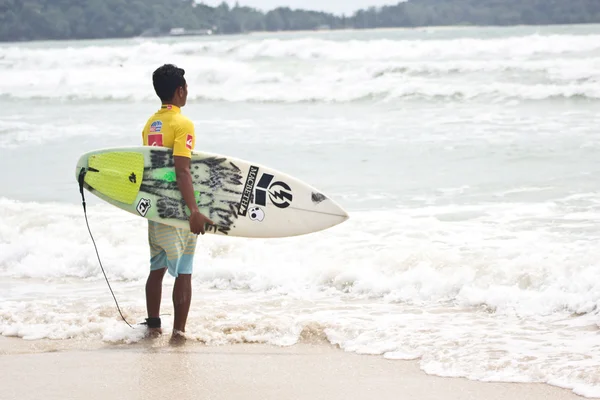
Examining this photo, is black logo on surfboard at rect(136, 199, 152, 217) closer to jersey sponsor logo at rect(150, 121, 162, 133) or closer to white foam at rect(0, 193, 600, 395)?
jersey sponsor logo at rect(150, 121, 162, 133)

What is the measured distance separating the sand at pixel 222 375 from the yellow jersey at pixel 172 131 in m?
0.92

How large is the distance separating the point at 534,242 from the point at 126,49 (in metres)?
29.2

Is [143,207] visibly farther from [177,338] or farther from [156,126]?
[177,338]

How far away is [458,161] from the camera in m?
9.20

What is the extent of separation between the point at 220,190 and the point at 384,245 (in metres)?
1.92

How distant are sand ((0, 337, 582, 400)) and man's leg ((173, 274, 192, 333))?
109 mm

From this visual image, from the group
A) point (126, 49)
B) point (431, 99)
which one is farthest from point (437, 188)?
point (126, 49)

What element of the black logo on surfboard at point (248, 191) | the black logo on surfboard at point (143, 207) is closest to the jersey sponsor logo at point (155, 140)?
the black logo on surfboard at point (143, 207)

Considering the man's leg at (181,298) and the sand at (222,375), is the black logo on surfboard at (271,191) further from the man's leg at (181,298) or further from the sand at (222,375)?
the sand at (222,375)

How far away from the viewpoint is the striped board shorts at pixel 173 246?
3.80 m

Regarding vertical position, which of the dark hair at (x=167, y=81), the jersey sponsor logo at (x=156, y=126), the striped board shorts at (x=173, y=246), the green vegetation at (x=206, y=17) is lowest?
the striped board shorts at (x=173, y=246)

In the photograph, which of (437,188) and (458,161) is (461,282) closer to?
(437,188)

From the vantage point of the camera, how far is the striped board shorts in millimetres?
3801

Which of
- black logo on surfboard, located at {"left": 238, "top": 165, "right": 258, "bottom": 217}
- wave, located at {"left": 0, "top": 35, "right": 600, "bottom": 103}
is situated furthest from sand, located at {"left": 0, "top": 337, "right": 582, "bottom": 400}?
wave, located at {"left": 0, "top": 35, "right": 600, "bottom": 103}
